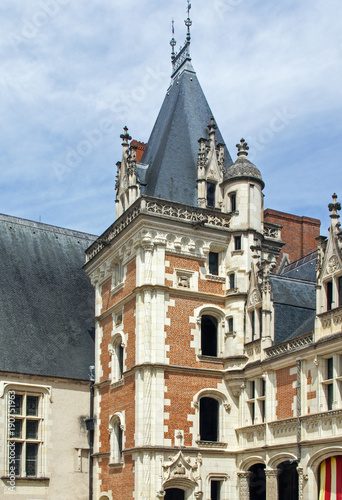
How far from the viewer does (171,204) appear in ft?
78.8

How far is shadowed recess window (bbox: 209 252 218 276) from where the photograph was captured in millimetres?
24703

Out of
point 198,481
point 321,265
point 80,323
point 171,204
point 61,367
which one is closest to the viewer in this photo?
point 321,265

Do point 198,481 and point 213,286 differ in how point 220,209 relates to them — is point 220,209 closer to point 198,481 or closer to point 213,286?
point 213,286

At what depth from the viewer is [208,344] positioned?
949 inches

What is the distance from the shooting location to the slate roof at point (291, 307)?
861 inches

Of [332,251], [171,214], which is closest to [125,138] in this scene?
[171,214]

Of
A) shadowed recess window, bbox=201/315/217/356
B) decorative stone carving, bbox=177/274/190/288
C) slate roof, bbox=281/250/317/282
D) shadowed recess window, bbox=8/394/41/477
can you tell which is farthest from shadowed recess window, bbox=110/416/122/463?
slate roof, bbox=281/250/317/282

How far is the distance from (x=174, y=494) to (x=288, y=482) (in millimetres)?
3685

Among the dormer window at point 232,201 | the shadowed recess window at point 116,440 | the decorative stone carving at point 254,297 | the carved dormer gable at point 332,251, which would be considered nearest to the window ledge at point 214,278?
the decorative stone carving at point 254,297

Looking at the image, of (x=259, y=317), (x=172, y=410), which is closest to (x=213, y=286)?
(x=259, y=317)

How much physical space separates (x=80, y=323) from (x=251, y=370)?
9.55 m

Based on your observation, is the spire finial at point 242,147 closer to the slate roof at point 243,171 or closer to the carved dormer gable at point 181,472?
the slate roof at point 243,171

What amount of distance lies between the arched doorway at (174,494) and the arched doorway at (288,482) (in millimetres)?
3153

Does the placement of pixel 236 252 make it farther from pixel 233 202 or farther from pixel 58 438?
pixel 58 438
